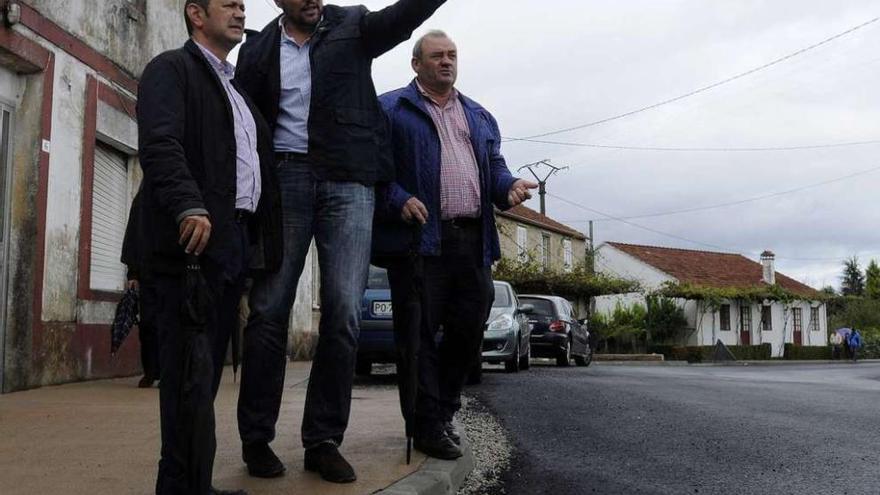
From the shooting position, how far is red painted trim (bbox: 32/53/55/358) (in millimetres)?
8219

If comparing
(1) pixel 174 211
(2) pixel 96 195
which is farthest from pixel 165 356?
(2) pixel 96 195

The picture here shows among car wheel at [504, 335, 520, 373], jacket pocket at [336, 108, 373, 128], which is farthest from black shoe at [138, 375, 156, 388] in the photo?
car wheel at [504, 335, 520, 373]

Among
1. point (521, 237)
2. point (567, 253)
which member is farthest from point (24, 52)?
point (567, 253)

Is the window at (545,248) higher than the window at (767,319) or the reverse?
higher

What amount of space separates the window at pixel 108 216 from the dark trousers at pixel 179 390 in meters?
7.40

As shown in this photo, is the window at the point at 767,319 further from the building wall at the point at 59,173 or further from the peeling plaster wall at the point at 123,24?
the building wall at the point at 59,173

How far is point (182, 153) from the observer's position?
298cm

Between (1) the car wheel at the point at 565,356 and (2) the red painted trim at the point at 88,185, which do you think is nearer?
(2) the red painted trim at the point at 88,185

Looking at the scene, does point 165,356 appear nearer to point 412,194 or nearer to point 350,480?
point 350,480

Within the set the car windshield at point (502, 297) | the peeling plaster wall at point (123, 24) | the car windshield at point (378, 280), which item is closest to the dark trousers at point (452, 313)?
the peeling plaster wall at point (123, 24)

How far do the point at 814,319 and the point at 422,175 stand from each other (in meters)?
59.3

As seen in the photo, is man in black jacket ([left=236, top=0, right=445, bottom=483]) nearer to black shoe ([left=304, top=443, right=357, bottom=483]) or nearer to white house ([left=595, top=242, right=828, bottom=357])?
black shoe ([left=304, top=443, right=357, bottom=483])

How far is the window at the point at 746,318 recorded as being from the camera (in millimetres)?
52078

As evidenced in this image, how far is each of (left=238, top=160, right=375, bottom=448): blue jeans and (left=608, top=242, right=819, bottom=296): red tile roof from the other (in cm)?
4868
